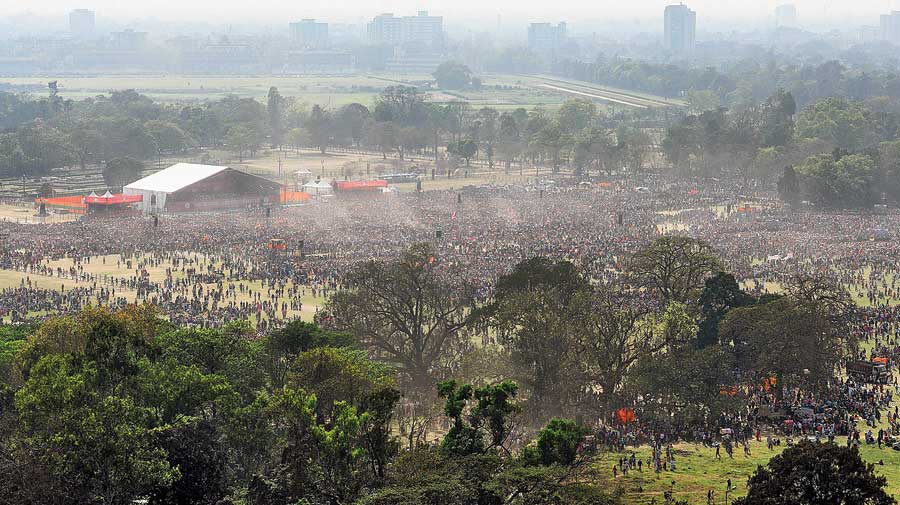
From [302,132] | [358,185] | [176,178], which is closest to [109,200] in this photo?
[176,178]

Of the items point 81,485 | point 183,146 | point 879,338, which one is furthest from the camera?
point 183,146

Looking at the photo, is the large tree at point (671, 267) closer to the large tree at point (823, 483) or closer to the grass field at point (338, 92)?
the large tree at point (823, 483)

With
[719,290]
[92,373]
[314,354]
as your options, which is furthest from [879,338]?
[92,373]

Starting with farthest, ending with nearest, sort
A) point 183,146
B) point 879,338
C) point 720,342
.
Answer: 1. point 183,146
2. point 879,338
3. point 720,342

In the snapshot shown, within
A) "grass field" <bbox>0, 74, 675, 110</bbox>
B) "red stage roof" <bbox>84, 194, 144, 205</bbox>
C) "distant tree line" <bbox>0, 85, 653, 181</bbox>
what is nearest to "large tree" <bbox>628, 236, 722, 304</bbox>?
"red stage roof" <bbox>84, 194, 144, 205</bbox>

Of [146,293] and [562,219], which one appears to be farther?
[562,219]

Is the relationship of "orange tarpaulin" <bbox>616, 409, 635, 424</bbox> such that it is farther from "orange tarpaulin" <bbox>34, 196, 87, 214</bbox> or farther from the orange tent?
"orange tarpaulin" <bbox>34, 196, 87, 214</bbox>

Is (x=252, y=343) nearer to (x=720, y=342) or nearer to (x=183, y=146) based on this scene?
(x=720, y=342)
